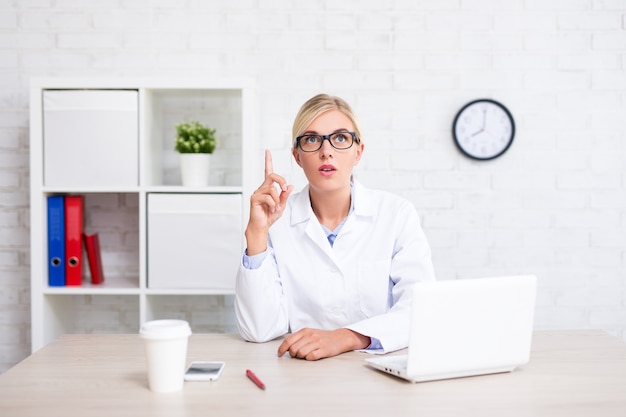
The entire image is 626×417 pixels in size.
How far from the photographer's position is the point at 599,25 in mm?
3016

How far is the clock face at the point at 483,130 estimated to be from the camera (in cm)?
301

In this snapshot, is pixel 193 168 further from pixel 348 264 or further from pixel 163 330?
pixel 163 330

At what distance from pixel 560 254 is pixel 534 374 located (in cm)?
177

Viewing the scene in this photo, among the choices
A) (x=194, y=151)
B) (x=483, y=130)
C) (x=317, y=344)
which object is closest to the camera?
(x=317, y=344)

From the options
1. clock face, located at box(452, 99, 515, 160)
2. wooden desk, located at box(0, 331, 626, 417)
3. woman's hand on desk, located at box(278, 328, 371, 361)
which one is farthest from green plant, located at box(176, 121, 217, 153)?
woman's hand on desk, located at box(278, 328, 371, 361)

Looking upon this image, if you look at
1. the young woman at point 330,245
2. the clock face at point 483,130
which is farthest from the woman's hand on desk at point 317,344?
the clock face at point 483,130

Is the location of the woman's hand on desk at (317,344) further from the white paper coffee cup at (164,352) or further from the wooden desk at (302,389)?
the white paper coffee cup at (164,352)

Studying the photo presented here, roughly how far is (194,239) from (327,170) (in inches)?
37.7

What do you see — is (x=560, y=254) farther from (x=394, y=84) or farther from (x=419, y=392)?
(x=419, y=392)

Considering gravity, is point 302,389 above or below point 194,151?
below

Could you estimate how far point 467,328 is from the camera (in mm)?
1340

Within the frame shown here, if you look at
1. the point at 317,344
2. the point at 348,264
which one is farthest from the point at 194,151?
the point at 317,344

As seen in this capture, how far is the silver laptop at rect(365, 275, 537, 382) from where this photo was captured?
1.31 m

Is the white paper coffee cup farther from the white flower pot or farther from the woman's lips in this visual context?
the white flower pot
